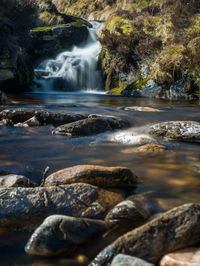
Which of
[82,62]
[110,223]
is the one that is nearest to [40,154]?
[110,223]

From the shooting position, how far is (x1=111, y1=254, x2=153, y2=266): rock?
1.60 m

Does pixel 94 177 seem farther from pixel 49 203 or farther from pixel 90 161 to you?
pixel 90 161

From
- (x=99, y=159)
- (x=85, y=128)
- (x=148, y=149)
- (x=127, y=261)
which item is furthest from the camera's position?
(x=85, y=128)

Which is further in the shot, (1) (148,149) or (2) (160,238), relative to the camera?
(1) (148,149)

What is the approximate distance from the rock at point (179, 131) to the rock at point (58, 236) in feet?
12.8

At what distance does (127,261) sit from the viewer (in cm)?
162

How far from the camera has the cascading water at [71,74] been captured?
21.2 metres

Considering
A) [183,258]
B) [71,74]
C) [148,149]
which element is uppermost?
[71,74]

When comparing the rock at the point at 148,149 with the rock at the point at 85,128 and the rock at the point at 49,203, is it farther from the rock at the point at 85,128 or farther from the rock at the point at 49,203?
the rock at the point at 49,203

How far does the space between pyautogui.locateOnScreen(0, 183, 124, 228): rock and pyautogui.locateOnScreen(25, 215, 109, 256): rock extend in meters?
0.33

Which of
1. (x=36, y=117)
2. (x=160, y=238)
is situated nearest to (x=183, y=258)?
(x=160, y=238)

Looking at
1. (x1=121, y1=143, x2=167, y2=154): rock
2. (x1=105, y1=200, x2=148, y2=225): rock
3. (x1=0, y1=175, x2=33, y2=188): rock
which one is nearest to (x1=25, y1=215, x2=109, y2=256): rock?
(x1=105, y1=200, x2=148, y2=225): rock

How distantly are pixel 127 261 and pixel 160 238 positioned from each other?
377 millimetres

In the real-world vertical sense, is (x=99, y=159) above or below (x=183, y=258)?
above
